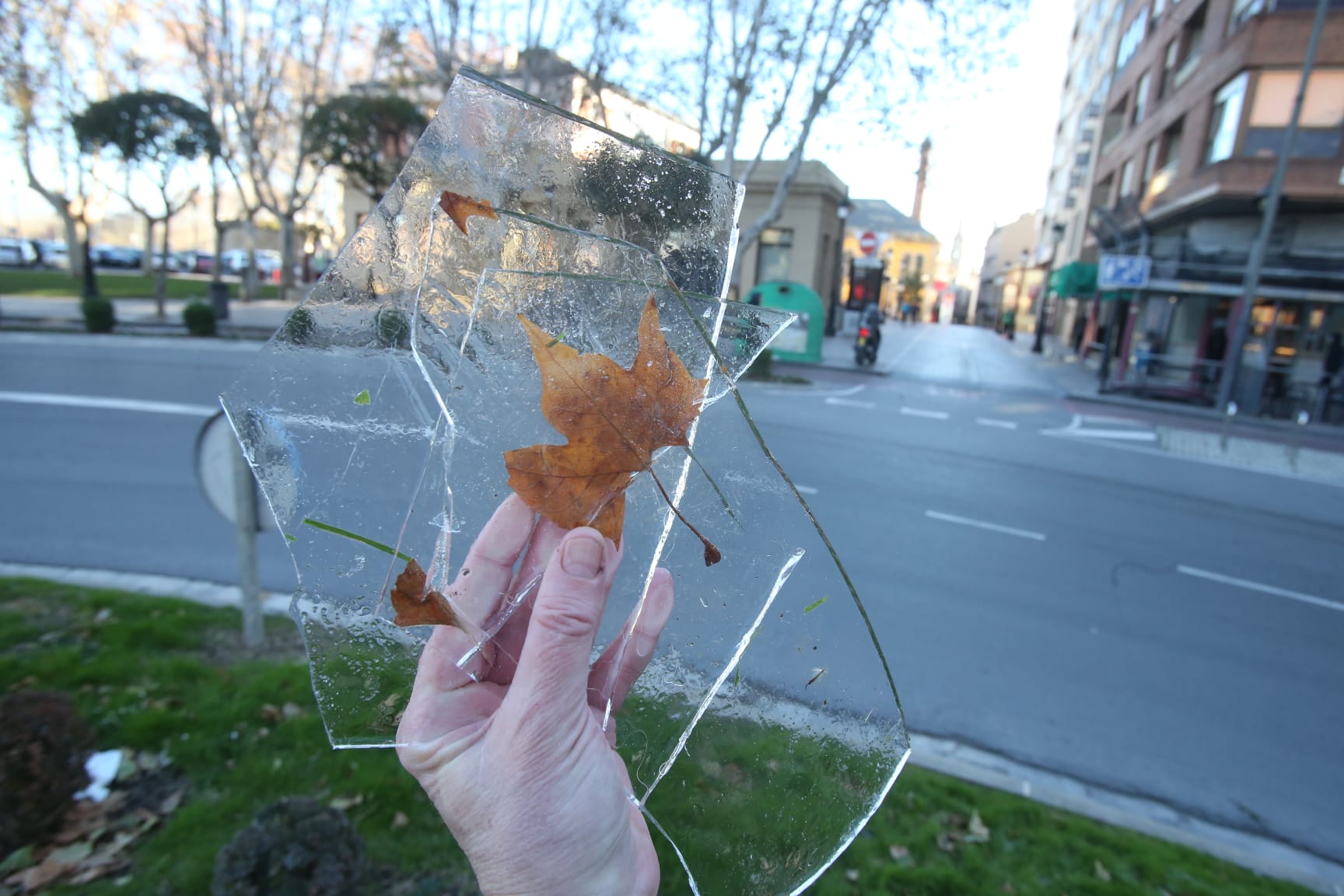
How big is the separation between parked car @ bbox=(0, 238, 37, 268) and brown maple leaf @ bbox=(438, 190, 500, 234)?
167ft

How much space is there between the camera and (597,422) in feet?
3.30

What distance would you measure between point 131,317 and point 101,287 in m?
12.4

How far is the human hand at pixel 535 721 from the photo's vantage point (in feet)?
3.43

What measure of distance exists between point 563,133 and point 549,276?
227mm

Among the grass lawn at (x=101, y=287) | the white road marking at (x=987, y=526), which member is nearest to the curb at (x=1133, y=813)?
the white road marking at (x=987, y=526)

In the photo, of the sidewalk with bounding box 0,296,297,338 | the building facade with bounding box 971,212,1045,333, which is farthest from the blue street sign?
the building facade with bounding box 971,212,1045,333

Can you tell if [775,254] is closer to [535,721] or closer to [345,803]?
[345,803]

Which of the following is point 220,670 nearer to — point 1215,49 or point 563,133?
point 563,133

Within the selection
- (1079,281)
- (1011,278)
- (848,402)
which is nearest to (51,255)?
(848,402)

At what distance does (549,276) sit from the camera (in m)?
1.00

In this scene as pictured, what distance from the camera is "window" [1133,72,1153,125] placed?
80.2 ft

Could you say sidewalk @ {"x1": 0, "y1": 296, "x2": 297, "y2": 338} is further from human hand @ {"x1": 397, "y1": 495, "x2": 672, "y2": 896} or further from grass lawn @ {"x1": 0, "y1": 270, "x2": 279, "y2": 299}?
human hand @ {"x1": 397, "y1": 495, "x2": 672, "y2": 896}

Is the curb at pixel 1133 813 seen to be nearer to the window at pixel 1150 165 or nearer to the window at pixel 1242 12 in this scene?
the window at pixel 1242 12

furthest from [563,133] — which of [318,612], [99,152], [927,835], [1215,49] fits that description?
[1215,49]
